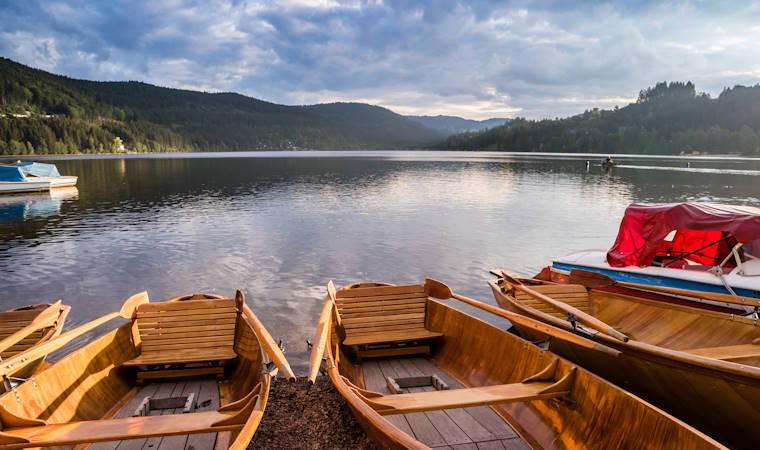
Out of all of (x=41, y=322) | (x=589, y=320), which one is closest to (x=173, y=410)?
(x=41, y=322)

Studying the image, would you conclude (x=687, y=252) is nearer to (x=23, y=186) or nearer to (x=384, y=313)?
(x=384, y=313)

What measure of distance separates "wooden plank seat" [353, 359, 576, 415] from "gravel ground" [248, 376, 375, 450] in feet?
4.99

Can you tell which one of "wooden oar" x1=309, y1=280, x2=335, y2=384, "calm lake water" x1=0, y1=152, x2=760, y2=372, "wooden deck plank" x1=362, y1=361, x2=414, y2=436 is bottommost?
"calm lake water" x1=0, y1=152, x2=760, y2=372

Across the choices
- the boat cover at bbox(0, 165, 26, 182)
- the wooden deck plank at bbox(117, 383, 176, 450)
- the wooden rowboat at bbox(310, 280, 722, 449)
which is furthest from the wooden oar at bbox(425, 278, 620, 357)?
the boat cover at bbox(0, 165, 26, 182)

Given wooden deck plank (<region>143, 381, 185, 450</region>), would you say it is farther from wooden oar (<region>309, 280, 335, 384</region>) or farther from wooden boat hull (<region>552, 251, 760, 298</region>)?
wooden boat hull (<region>552, 251, 760, 298</region>)

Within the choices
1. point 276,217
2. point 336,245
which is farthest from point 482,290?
point 276,217

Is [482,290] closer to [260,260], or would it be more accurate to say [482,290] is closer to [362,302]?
[362,302]

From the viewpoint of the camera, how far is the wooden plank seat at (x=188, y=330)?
7695 millimetres

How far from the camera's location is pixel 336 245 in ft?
76.1

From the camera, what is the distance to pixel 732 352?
288 inches

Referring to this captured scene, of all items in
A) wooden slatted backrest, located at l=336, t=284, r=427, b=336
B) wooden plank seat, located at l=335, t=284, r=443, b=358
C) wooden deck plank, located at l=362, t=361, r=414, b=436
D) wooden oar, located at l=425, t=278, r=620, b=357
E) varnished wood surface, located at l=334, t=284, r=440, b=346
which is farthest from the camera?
wooden slatted backrest, located at l=336, t=284, r=427, b=336

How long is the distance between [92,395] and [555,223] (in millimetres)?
29304

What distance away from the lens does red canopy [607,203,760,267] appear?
11.2 meters

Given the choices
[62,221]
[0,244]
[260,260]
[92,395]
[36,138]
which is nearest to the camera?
[92,395]
